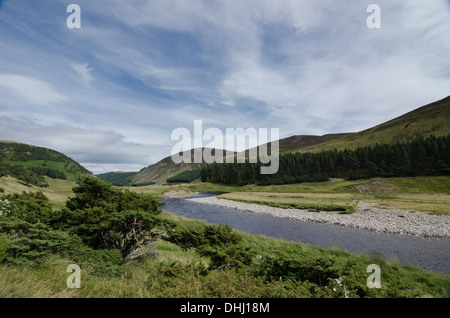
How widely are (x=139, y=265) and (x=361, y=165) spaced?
106135 mm

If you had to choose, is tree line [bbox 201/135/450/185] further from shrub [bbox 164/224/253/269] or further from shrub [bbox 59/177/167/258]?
shrub [bbox 59/177/167/258]

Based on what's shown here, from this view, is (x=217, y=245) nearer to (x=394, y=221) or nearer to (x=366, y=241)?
(x=366, y=241)

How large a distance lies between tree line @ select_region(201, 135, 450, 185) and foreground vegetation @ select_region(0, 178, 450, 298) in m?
82.8

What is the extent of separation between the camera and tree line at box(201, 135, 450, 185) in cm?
7581

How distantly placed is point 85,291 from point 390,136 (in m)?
183

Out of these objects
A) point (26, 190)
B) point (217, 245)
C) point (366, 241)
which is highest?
point (217, 245)

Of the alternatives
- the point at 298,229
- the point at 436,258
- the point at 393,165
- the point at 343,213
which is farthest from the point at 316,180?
the point at 436,258

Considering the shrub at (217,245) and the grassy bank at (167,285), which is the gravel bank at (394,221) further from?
the shrub at (217,245)

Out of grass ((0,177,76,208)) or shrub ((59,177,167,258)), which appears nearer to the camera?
shrub ((59,177,167,258))

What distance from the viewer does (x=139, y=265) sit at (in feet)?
34.8

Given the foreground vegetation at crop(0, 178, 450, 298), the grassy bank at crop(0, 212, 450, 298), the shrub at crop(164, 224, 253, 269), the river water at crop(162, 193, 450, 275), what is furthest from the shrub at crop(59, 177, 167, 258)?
the river water at crop(162, 193, 450, 275)

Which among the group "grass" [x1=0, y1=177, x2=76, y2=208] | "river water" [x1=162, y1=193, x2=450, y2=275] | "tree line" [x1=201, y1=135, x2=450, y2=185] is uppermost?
"tree line" [x1=201, y1=135, x2=450, y2=185]

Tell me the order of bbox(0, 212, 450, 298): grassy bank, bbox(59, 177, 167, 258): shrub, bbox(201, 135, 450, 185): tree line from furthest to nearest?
bbox(201, 135, 450, 185): tree line < bbox(59, 177, 167, 258): shrub < bbox(0, 212, 450, 298): grassy bank

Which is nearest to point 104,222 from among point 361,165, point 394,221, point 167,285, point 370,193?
point 167,285
